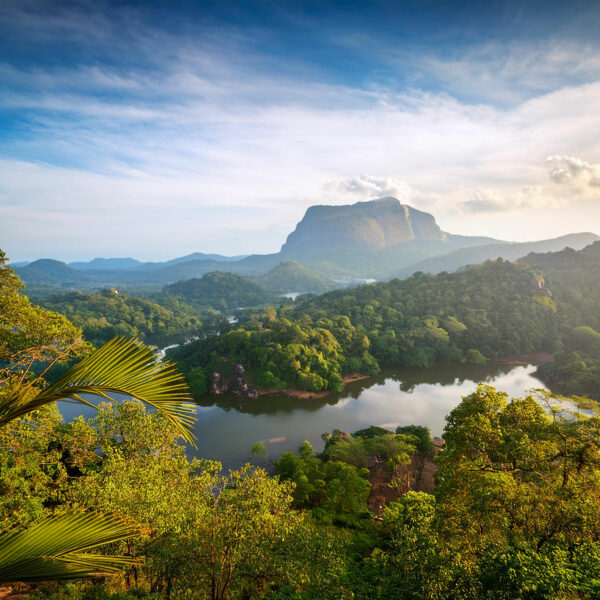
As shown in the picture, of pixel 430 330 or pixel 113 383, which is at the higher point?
pixel 113 383

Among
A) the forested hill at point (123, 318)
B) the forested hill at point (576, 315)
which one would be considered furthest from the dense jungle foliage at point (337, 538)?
the forested hill at point (123, 318)

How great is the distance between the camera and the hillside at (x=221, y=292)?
110969 mm

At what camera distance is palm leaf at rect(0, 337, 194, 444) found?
260 centimetres

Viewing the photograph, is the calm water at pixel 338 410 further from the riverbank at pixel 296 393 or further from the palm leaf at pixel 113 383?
the palm leaf at pixel 113 383

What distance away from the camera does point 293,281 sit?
16088 cm

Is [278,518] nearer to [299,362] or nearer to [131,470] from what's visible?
[131,470]

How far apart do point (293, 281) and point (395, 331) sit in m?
114

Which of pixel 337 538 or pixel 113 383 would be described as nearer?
pixel 113 383

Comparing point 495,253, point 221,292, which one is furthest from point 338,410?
Answer: point 495,253

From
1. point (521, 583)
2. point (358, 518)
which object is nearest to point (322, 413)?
point (358, 518)

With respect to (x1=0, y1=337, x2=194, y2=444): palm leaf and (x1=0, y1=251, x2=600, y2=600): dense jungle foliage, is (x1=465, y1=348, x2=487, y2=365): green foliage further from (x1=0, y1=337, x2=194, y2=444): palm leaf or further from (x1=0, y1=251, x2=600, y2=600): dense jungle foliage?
(x1=0, y1=337, x2=194, y2=444): palm leaf

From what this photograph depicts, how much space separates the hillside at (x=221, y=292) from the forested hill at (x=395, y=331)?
52.8 m

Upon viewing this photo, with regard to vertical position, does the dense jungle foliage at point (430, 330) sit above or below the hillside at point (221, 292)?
below

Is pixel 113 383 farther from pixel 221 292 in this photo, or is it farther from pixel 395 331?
pixel 221 292
